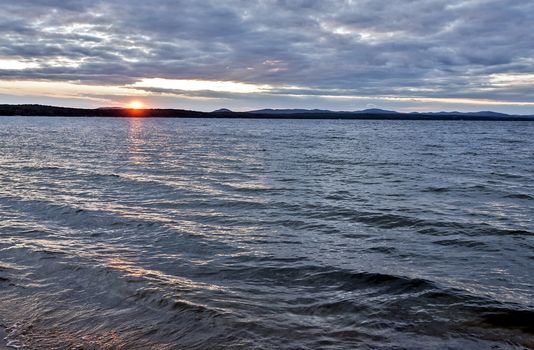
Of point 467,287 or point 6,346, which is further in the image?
point 467,287

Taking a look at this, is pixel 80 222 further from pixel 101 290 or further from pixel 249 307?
pixel 249 307

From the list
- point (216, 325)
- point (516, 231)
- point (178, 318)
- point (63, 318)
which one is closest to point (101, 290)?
point (63, 318)

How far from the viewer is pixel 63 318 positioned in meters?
8.77

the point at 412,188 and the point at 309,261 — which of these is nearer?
the point at 309,261

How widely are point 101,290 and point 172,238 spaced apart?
4304mm

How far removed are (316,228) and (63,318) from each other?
8820 mm

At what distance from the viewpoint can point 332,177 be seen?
29.1 metres

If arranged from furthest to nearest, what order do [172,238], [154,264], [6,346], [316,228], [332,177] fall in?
[332,177] → [316,228] → [172,238] → [154,264] → [6,346]

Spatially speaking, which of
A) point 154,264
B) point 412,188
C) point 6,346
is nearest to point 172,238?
point 154,264

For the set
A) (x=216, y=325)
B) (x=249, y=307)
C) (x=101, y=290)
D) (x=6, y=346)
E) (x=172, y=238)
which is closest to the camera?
(x=6, y=346)

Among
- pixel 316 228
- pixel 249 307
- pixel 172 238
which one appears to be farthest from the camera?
pixel 316 228

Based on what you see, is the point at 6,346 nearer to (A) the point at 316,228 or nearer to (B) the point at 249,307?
(B) the point at 249,307

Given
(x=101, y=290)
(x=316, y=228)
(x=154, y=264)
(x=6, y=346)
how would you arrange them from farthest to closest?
(x=316, y=228) < (x=154, y=264) < (x=101, y=290) < (x=6, y=346)

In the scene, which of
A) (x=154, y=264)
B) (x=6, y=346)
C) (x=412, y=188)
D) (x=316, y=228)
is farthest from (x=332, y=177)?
(x=6, y=346)
